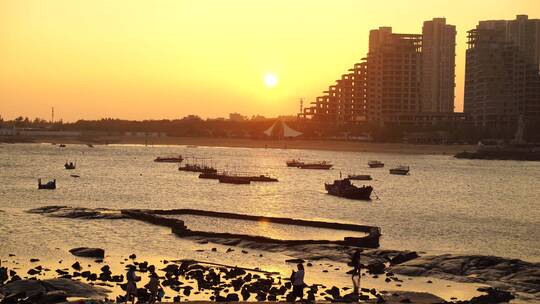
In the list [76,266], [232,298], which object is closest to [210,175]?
[76,266]

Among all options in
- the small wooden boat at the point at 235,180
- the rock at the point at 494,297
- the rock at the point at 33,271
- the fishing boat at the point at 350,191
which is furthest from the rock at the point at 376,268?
the small wooden boat at the point at 235,180

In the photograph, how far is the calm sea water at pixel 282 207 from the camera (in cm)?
4947

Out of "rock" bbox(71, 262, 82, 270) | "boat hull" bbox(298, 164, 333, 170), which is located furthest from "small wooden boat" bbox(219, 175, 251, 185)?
"rock" bbox(71, 262, 82, 270)

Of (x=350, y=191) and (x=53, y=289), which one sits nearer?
(x=53, y=289)

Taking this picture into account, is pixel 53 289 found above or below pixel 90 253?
above

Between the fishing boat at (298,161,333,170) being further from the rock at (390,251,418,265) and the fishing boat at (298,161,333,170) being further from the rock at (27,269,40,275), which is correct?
the rock at (27,269,40,275)

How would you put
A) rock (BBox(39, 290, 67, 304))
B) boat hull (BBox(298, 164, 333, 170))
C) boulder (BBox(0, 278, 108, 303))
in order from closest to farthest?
rock (BBox(39, 290, 67, 304)), boulder (BBox(0, 278, 108, 303)), boat hull (BBox(298, 164, 333, 170))

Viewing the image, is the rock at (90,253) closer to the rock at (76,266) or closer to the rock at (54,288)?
the rock at (76,266)

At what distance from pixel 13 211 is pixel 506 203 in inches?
2171

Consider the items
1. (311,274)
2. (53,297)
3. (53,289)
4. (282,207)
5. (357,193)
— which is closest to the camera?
(53,297)

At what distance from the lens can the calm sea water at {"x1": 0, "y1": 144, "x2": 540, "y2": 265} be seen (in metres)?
49.5

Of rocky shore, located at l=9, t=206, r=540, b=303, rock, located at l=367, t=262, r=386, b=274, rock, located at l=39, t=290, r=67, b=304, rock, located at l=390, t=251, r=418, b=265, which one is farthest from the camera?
rock, located at l=390, t=251, r=418, b=265

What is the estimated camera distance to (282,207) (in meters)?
77.6

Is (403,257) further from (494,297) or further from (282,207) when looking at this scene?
(282,207)
